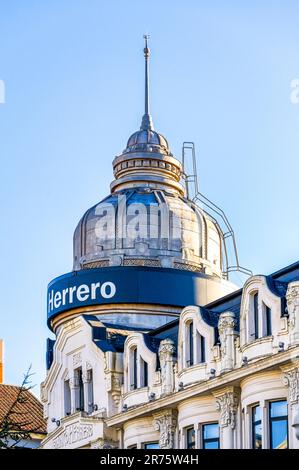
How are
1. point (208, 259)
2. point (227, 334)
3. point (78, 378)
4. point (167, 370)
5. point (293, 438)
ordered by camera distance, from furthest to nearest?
1. point (208, 259)
2. point (78, 378)
3. point (167, 370)
4. point (227, 334)
5. point (293, 438)

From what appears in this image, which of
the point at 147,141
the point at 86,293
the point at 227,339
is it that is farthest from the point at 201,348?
the point at 147,141

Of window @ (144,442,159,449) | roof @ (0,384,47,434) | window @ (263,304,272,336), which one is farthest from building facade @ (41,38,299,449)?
roof @ (0,384,47,434)

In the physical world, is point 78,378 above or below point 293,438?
above

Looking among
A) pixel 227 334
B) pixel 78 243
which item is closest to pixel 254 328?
pixel 227 334

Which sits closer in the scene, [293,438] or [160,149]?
[293,438]

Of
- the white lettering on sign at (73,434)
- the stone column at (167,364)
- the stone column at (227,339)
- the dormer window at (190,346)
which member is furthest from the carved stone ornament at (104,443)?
the stone column at (227,339)

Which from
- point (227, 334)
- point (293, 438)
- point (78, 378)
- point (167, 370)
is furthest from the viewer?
point (78, 378)

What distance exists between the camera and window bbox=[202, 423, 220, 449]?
53.0 meters

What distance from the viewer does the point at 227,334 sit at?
51.6 metres

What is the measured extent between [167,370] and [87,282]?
10204 mm

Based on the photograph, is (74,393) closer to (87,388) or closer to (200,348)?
(87,388)

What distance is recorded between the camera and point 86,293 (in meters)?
64.8

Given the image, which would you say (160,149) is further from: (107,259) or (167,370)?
(167,370)
